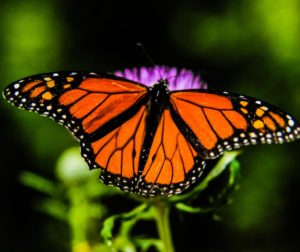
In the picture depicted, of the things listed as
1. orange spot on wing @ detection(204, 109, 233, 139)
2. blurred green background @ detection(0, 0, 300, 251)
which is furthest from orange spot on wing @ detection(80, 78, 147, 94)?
blurred green background @ detection(0, 0, 300, 251)

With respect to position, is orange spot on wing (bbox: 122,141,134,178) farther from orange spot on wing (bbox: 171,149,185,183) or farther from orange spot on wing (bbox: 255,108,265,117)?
orange spot on wing (bbox: 255,108,265,117)

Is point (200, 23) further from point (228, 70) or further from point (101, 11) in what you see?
point (101, 11)

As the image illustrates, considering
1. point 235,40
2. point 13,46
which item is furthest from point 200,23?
point 13,46

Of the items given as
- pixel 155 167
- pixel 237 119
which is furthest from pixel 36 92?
pixel 237 119

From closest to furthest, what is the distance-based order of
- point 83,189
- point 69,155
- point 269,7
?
point 83,189 → point 69,155 → point 269,7

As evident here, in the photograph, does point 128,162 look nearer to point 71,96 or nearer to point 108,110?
point 108,110

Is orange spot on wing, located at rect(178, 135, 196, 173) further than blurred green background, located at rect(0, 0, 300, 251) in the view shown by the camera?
No
